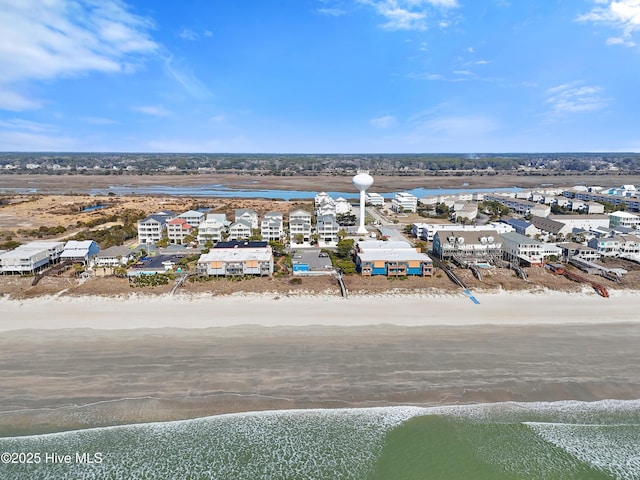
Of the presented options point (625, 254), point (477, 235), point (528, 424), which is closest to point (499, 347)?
point (528, 424)

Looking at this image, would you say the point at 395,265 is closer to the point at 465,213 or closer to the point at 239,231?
the point at 239,231

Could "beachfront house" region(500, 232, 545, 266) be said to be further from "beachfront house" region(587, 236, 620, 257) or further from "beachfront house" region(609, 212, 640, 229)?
"beachfront house" region(609, 212, 640, 229)

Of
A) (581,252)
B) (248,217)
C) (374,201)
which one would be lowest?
(581,252)

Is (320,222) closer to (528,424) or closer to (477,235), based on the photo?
(477,235)

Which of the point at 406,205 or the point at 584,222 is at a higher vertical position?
the point at 406,205

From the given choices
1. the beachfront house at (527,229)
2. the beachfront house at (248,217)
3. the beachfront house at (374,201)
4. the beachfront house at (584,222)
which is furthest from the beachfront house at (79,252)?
the beachfront house at (584,222)

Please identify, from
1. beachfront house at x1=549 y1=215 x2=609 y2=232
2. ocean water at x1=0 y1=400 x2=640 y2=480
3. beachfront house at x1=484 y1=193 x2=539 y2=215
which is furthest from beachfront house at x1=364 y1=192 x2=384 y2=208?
ocean water at x1=0 y1=400 x2=640 y2=480

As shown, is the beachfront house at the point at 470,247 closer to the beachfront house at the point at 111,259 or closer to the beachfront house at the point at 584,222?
the beachfront house at the point at 584,222

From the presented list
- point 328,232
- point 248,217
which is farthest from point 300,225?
point 248,217
